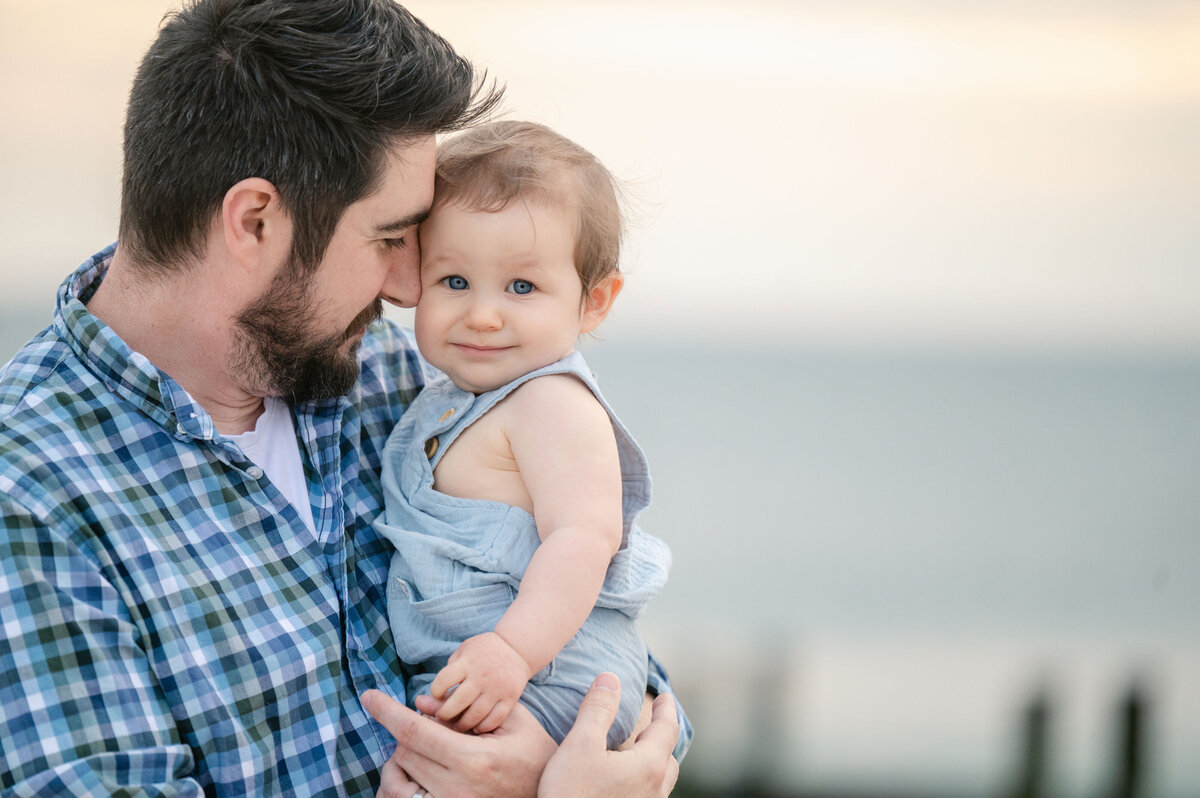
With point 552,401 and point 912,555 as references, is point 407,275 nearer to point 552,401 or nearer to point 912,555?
point 552,401

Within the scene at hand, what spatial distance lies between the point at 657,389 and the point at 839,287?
286cm

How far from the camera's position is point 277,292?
166 cm

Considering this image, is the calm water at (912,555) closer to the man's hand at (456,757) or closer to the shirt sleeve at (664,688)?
the shirt sleeve at (664,688)

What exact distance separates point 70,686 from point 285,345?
604 mm

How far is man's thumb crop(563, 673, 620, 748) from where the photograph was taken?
1.44m

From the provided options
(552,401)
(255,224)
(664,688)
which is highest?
(255,224)

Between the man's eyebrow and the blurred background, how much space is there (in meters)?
3.80

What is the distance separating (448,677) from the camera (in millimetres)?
1366

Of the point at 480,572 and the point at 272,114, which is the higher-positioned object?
the point at 272,114

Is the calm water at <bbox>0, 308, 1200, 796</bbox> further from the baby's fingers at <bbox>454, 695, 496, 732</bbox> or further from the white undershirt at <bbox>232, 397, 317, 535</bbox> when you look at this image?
the baby's fingers at <bbox>454, 695, 496, 732</bbox>

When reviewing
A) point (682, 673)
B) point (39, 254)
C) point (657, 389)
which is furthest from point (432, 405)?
point (657, 389)

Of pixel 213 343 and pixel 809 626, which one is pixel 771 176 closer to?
pixel 809 626

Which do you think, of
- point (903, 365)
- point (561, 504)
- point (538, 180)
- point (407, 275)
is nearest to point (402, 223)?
point (407, 275)

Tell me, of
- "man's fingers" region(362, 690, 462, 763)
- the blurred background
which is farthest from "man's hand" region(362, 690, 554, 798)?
the blurred background
